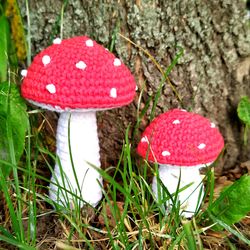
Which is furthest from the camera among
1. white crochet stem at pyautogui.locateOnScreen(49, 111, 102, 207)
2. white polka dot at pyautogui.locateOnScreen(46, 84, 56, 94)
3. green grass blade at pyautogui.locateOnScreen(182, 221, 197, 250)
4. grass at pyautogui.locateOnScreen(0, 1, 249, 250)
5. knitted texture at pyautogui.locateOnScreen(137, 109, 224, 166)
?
white crochet stem at pyautogui.locateOnScreen(49, 111, 102, 207)

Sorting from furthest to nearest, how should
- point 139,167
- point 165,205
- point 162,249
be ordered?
1. point 139,167
2. point 165,205
3. point 162,249

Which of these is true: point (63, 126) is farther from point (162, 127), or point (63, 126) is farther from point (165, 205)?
point (165, 205)

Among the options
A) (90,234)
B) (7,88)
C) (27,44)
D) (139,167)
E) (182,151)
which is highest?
(27,44)

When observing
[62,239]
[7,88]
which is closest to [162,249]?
[62,239]

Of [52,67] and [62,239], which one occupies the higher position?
[52,67]

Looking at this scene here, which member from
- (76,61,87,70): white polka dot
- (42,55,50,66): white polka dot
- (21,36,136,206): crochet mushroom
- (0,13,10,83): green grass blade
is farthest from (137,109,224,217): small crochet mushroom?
(0,13,10,83): green grass blade

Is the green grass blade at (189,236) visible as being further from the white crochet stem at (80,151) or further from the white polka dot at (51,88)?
the white polka dot at (51,88)

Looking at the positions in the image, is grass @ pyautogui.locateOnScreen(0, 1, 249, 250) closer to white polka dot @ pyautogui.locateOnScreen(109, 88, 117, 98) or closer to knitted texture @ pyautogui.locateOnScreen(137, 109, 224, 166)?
knitted texture @ pyautogui.locateOnScreen(137, 109, 224, 166)

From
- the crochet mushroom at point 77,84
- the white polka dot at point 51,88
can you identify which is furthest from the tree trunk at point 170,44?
the white polka dot at point 51,88
